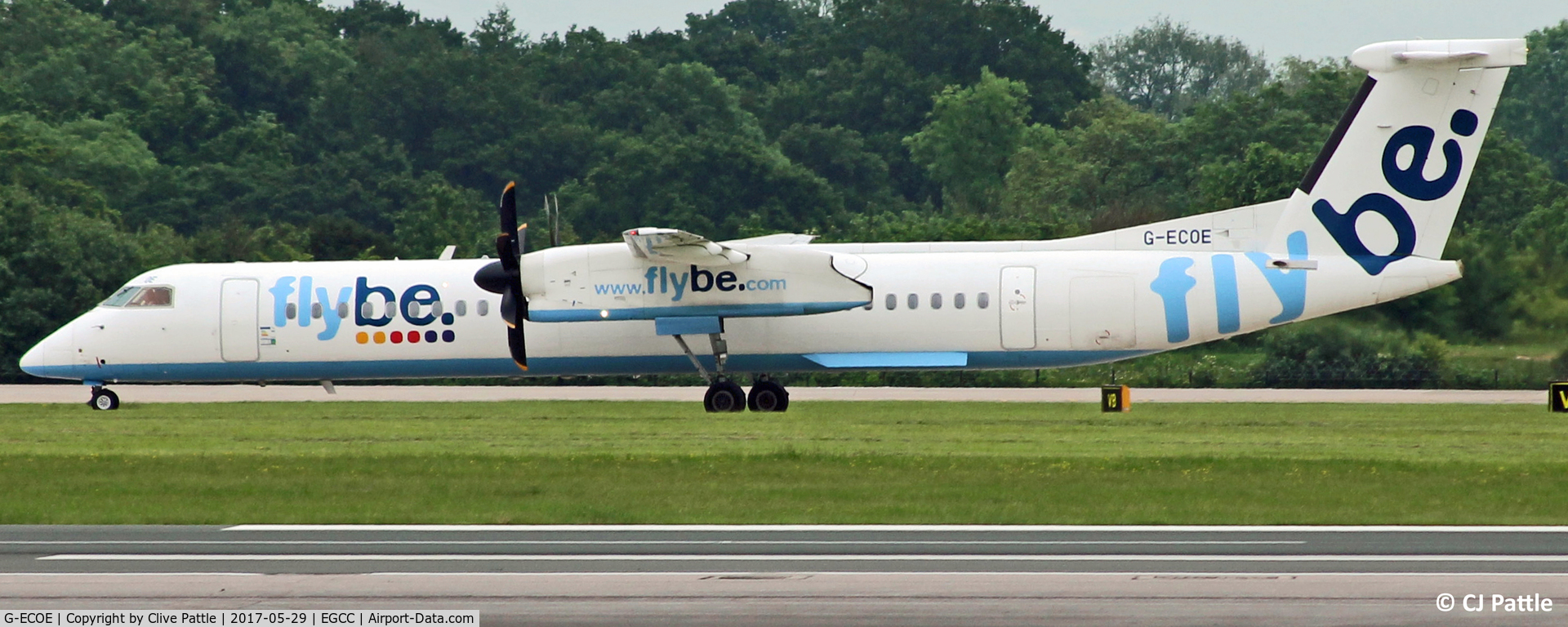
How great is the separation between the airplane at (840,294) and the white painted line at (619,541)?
12.1 m

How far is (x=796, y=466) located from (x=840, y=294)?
24.9 ft

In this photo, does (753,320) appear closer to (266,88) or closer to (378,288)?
(378,288)

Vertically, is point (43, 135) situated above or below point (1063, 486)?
above

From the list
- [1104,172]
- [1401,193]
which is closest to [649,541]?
[1401,193]

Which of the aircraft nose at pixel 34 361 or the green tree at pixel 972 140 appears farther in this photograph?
the green tree at pixel 972 140

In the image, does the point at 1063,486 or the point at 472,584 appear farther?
the point at 1063,486

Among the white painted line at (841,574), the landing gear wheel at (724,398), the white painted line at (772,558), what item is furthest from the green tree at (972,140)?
the white painted line at (841,574)

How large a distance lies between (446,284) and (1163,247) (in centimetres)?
1156

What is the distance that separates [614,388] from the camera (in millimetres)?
35656

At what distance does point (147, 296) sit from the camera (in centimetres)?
2867

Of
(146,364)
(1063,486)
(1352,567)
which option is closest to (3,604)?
(1352,567)

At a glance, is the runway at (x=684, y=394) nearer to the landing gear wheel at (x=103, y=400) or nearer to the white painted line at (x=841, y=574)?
the landing gear wheel at (x=103, y=400)

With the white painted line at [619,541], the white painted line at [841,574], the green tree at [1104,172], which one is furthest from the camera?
the green tree at [1104,172]

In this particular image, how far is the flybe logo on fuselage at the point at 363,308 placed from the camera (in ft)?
91.4
